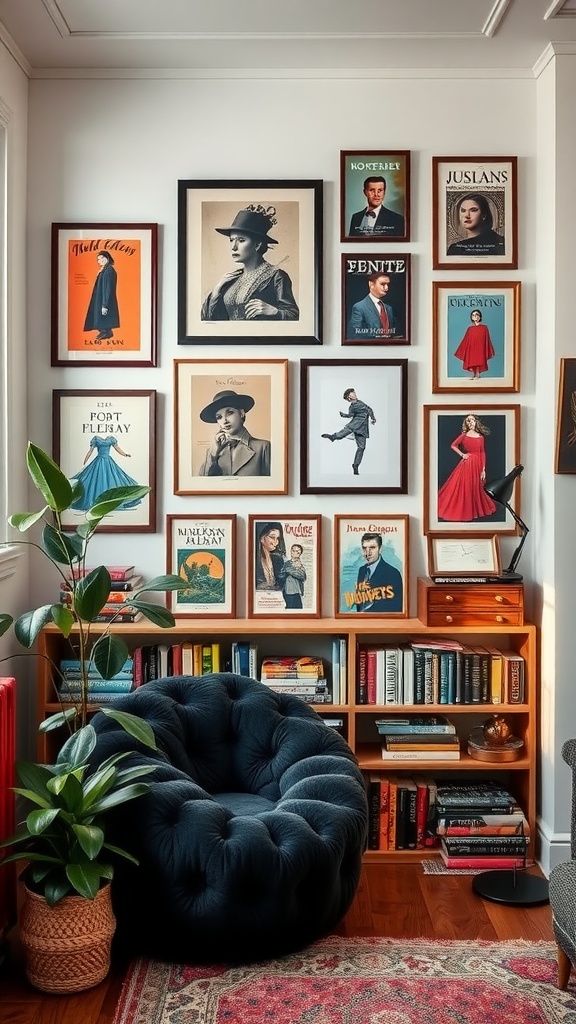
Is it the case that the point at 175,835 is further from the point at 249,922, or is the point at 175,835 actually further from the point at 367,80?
the point at 367,80

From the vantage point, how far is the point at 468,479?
141 inches

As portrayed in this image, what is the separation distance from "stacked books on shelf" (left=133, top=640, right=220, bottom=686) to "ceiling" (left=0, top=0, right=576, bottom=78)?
7.01 feet

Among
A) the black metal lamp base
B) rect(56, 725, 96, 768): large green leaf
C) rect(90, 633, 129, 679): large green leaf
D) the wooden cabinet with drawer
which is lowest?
the black metal lamp base

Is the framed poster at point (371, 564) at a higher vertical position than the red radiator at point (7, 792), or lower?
higher

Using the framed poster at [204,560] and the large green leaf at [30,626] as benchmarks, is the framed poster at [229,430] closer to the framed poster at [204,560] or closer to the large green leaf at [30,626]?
the framed poster at [204,560]

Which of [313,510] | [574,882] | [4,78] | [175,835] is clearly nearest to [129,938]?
[175,835]

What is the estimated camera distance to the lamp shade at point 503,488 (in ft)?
11.0

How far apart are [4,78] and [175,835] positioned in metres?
2.58

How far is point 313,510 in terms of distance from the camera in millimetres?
3613

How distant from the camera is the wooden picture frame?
3516 millimetres

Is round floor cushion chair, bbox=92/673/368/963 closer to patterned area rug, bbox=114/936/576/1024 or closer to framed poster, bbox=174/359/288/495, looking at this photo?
patterned area rug, bbox=114/936/576/1024

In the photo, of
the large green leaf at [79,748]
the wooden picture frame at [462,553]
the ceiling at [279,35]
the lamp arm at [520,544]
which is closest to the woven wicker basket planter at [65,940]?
the large green leaf at [79,748]

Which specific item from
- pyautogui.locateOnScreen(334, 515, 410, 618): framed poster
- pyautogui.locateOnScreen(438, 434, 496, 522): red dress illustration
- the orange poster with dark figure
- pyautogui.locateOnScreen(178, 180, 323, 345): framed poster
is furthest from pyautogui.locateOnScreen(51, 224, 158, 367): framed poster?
pyautogui.locateOnScreen(438, 434, 496, 522): red dress illustration

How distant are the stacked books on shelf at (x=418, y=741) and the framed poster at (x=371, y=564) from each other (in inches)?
16.6
